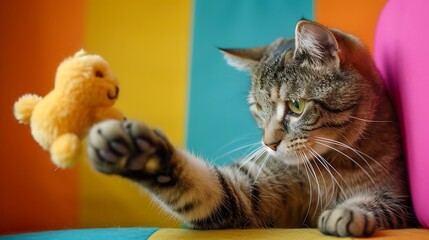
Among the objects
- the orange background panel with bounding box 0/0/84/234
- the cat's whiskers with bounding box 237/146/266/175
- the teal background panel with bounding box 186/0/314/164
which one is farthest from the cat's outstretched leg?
the orange background panel with bounding box 0/0/84/234

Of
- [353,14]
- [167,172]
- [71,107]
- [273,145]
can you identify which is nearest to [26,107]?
[71,107]

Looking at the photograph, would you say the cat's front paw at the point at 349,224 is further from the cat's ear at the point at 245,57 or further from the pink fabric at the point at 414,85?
the cat's ear at the point at 245,57

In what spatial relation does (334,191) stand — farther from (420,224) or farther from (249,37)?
(249,37)

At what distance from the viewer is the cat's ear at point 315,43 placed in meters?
0.92

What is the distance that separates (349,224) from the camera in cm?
77

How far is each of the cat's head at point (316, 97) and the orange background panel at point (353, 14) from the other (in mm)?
494

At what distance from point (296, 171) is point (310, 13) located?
65 centimetres

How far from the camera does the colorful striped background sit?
133 centimetres

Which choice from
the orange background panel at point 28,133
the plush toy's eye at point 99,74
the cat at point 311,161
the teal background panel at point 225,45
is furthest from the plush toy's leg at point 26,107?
the teal background panel at point 225,45

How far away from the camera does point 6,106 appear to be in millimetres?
1304

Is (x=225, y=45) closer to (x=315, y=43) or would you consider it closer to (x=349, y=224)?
(x=315, y=43)

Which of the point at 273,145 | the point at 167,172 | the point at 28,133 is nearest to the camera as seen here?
the point at 167,172

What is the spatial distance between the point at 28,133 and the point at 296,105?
2.74 ft

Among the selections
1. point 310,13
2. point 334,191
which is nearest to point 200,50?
point 310,13
